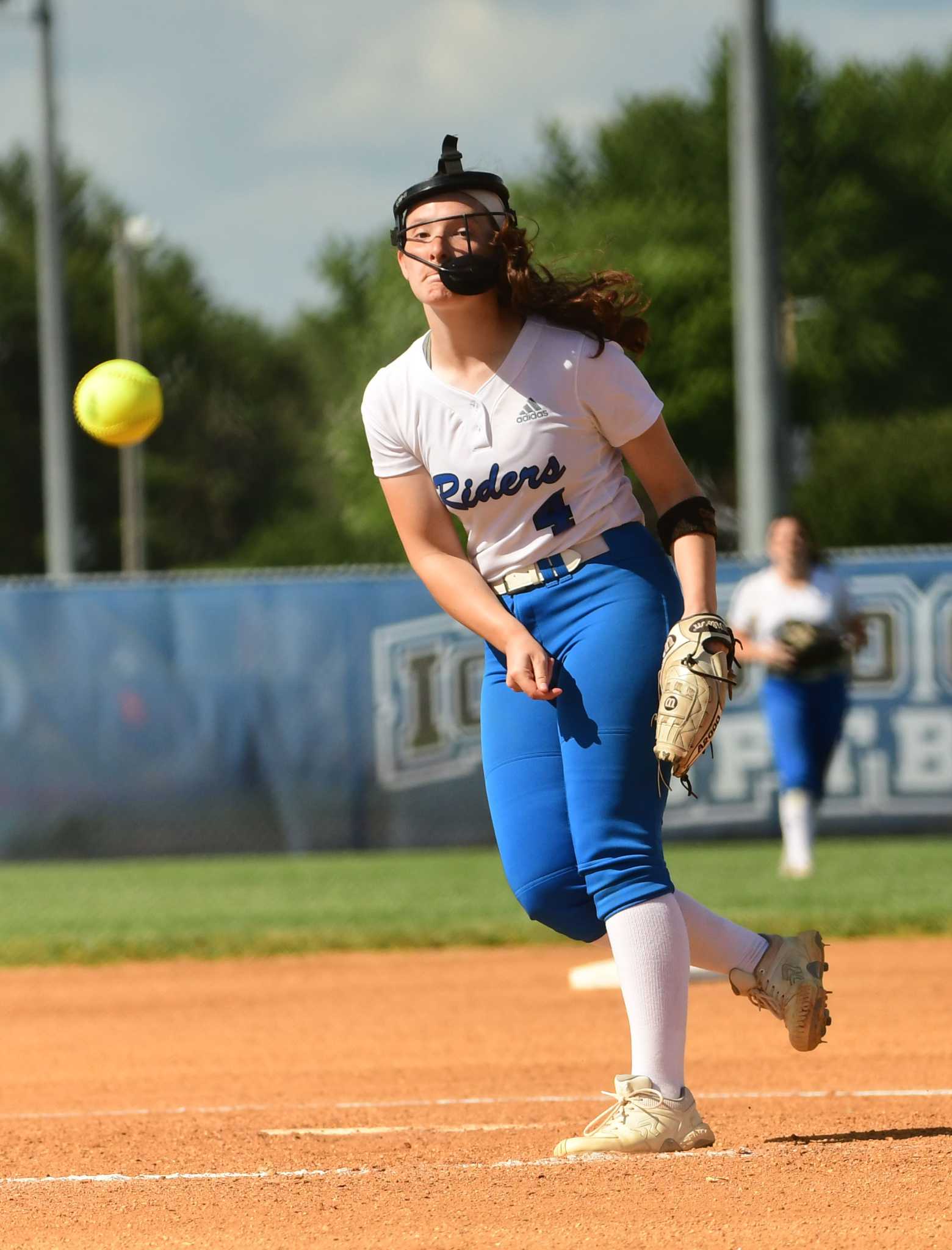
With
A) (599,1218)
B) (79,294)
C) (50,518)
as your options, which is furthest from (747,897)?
(79,294)

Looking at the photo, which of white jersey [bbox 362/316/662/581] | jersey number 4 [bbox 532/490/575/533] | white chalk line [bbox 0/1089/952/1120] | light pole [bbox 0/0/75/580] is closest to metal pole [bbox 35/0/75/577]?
light pole [bbox 0/0/75/580]

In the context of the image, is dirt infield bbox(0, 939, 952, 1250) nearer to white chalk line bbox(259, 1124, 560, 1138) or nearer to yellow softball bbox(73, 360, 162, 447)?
white chalk line bbox(259, 1124, 560, 1138)

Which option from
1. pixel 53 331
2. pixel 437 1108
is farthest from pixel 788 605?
pixel 53 331

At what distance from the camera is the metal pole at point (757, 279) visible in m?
12.5

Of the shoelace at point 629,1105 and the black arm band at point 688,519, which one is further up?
the black arm band at point 688,519

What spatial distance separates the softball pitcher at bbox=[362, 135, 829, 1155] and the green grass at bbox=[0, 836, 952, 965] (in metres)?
4.72

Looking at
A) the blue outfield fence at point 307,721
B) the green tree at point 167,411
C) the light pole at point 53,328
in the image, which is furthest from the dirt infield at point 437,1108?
the green tree at point 167,411

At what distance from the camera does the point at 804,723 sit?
10.2 metres

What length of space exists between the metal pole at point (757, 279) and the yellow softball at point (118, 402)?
703 centimetres

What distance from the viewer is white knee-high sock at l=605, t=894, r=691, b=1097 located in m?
3.85

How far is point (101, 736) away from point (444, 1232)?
922 cm

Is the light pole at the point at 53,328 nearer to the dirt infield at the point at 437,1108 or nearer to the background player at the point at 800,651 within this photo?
the background player at the point at 800,651

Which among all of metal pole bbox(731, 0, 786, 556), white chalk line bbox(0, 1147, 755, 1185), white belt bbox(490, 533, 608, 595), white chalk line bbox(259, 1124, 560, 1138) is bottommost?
white chalk line bbox(259, 1124, 560, 1138)

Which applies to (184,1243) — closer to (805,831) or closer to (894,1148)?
(894,1148)
